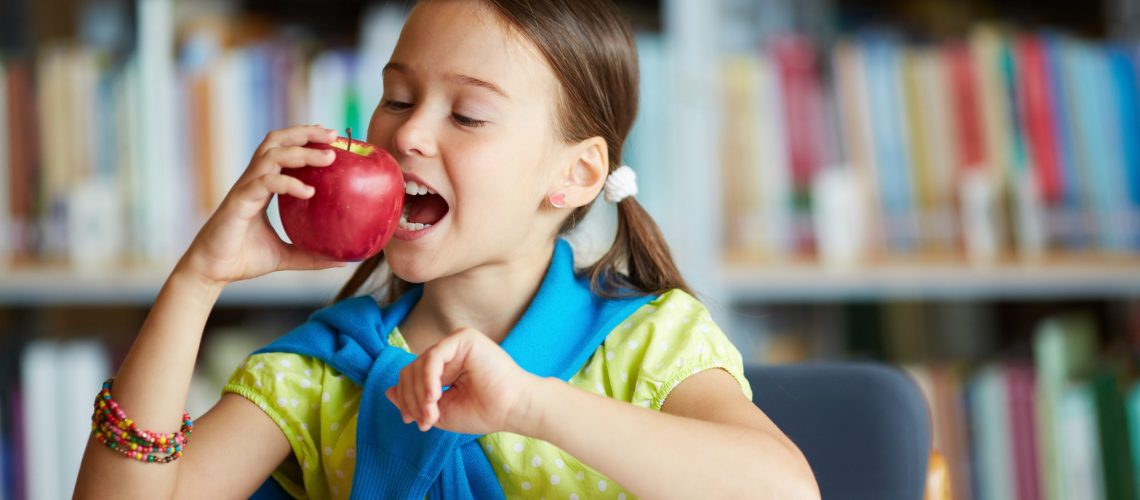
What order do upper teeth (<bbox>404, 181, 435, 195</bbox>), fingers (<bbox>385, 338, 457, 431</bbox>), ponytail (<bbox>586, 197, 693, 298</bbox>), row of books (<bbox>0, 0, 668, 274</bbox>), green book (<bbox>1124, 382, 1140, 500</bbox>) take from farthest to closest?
row of books (<bbox>0, 0, 668, 274</bbox>), green book (<bbox>1124, 382, 1140, 500</bbox>), ponytail (<bbox>586, 197, 693, 298</bbox>), upper teeth (<bbox>404, 181, 435, 195</bbox>), fingers (<bbox>385, 338, 457, 431</bbox>)

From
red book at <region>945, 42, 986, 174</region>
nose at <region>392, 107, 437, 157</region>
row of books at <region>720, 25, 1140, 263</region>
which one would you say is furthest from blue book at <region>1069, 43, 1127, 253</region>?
nose at <region>392, 107, 437, 157</region>

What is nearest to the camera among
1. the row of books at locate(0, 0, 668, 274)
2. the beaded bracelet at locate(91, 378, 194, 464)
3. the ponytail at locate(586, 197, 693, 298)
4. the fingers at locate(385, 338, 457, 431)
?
→ the fingers at locate(385, 338, 457, 431)

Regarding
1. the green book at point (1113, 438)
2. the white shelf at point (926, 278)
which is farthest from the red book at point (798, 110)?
Result: the green book at point (1113, 438)

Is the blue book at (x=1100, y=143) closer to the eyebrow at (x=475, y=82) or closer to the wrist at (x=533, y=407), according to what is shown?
the eyebrow at (x=475, y=82)

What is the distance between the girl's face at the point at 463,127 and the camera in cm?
106

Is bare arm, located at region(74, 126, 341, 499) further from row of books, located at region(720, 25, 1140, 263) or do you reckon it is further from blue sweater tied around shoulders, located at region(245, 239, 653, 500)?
row of books, located at region(720, 25, 1140, 263)

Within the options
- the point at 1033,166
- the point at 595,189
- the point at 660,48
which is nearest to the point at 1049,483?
the point at 1033,166

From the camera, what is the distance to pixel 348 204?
983 millimetres

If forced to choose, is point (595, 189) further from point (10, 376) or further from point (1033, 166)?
point (10, 376)

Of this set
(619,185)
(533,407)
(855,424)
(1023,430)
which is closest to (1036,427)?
(1023,430)

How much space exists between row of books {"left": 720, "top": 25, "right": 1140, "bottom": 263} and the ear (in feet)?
3.12

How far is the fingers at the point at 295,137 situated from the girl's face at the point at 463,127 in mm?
66

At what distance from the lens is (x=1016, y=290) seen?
210cm

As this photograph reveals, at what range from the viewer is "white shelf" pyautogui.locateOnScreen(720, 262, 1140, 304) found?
205cm
